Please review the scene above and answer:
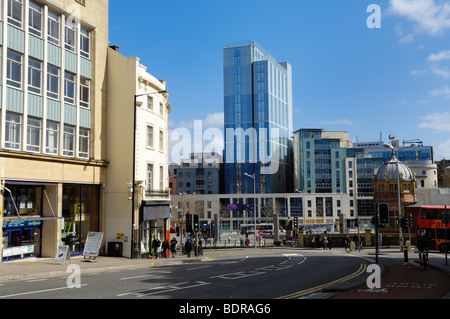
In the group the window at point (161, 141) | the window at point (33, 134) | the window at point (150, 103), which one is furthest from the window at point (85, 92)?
the window at point (161, 141)

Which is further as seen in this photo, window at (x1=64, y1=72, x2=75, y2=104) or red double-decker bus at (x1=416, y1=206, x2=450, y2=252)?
red double-decker bus at (x1=416, y1=206, x2=450, y2=252)

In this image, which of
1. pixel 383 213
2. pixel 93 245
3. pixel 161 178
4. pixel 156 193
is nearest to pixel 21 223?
pixel 93 245

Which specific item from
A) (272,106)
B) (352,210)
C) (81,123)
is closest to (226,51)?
(272,106)

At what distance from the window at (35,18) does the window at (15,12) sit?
2.36ft

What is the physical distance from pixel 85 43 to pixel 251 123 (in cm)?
10403

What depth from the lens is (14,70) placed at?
26484mm

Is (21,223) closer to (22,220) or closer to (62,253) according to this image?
(22,220)

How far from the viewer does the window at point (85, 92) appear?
104ft

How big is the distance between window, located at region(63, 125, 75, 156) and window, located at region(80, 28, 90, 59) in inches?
229

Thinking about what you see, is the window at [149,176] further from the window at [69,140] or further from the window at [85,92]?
the window at [85,92]

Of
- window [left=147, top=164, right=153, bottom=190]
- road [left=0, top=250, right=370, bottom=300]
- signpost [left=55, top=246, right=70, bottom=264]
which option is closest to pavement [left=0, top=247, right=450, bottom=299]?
signpost [left=55, top=246, right=70, bottom=264]

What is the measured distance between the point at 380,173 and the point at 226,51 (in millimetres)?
76989

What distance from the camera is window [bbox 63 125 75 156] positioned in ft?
99.0

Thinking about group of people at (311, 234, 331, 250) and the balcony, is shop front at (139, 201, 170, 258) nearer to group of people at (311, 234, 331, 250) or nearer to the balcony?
the balcony
